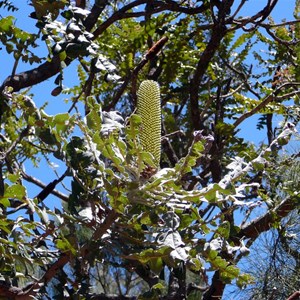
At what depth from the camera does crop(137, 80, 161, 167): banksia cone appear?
272 centimetres

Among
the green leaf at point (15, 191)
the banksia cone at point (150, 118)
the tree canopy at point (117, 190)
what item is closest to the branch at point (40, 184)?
the tree canopy at point (117, 190)

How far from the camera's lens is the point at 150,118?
277 cm

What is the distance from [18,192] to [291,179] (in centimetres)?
213

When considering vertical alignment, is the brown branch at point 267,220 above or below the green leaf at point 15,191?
above

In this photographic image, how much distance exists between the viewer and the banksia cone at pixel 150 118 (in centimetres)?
272

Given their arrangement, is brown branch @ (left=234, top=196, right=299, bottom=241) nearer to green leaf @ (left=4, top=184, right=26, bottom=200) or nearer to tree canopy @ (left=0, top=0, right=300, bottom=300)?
tree canopy @ (left=0, top=0, right=300, bottom=300)

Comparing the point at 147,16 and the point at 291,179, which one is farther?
the point at 147,16

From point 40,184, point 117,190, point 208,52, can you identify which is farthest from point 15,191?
point 40,184

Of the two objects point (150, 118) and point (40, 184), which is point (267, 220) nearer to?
point (40, 184)

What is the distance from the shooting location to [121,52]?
5.69 metres

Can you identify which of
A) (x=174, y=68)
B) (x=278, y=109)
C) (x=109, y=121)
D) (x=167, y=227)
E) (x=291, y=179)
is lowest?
(x=167, y=227)

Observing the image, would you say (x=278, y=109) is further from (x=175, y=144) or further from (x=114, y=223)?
(x=114, y=223)

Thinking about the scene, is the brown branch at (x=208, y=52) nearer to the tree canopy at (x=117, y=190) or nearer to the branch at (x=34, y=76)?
the tree canopy at (x=117, y=190)

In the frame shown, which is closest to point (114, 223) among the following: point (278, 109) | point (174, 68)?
point (278, 109)
